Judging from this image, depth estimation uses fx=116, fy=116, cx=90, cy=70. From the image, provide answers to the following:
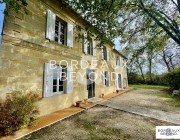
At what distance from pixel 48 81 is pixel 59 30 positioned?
125 inches

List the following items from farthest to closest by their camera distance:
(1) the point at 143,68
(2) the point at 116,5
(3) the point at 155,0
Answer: (1) the point at 143,68, (3) the point at 155,0, (2) the point at 116,5

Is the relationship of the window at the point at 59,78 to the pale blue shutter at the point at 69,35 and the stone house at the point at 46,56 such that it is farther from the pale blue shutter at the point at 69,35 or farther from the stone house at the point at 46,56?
the pale blue shutter at the point at 69,35

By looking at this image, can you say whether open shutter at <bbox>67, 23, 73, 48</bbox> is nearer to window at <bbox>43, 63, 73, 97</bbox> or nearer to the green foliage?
window at <bbox>43, 63, 73, 97</bbox>

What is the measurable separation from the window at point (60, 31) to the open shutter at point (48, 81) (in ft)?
6.33

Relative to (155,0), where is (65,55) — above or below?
below

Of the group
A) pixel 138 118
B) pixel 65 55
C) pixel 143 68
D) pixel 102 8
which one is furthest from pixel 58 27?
pixel 143 68

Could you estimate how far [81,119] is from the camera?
516 cm

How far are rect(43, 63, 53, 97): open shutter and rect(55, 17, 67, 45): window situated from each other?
6.33 ft

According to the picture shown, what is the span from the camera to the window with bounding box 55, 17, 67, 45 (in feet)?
22.4

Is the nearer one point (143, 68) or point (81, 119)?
point (81, 119)

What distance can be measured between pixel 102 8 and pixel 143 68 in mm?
33693

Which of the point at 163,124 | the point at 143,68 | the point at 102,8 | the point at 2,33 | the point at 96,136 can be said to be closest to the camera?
the point at 96,136

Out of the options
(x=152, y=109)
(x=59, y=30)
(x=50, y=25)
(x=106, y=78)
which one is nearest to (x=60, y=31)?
(x=59, y=30)

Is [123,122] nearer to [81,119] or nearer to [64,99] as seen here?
[81,119]
